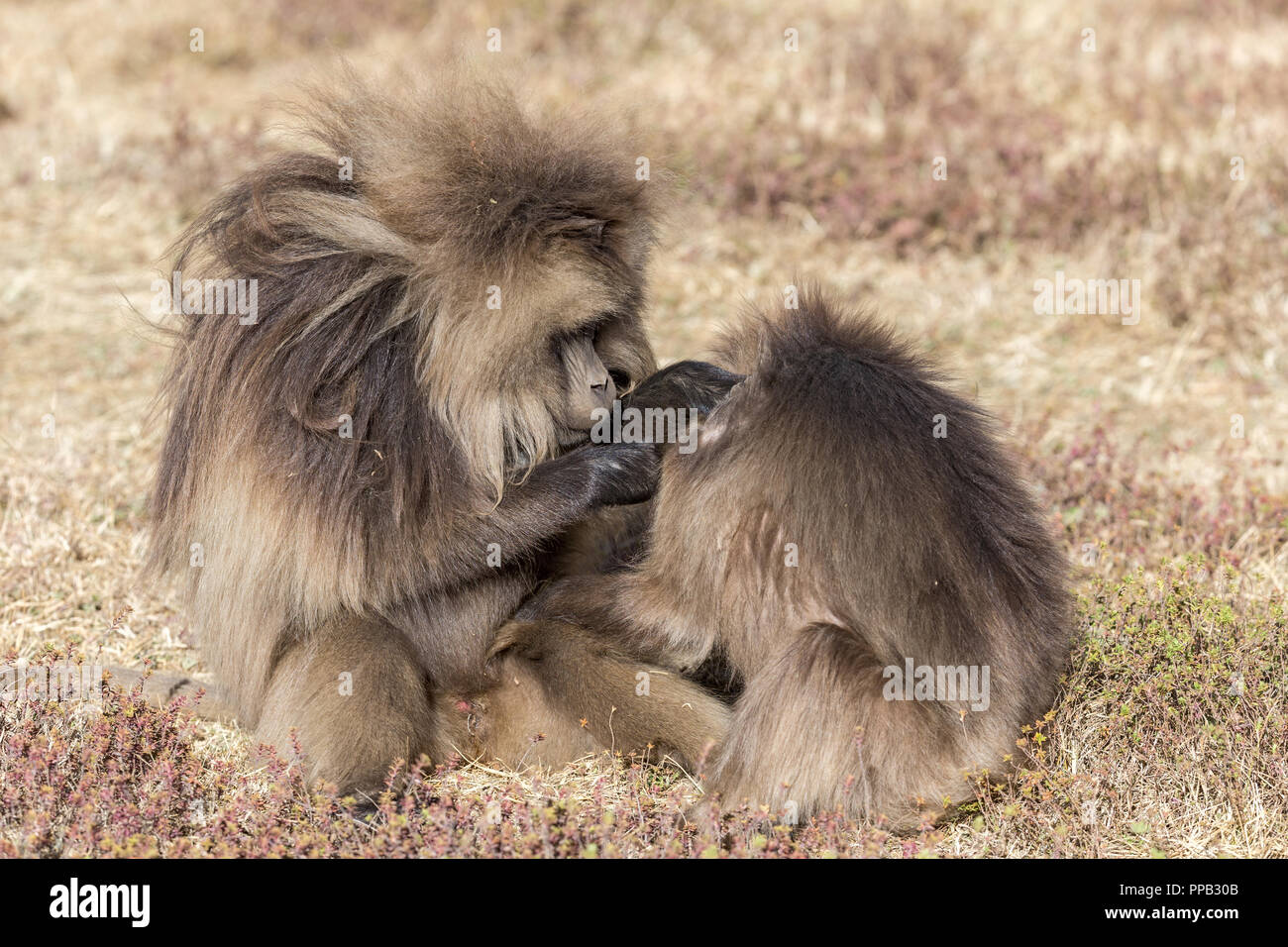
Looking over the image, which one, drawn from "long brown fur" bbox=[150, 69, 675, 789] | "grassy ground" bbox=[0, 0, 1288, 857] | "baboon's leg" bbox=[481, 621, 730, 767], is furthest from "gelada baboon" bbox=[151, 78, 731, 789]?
"grassy ground" bbox=[0, 0, 1288, 857]

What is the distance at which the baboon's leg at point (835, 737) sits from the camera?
332cm

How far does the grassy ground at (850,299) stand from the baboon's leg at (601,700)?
0.11 meters

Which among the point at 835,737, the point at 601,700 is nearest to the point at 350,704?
the point at 601,700

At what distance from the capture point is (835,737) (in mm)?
3334

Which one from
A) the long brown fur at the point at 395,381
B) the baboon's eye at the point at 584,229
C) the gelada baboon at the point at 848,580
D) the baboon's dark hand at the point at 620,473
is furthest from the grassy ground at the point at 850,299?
the baboon's dark hand at the point at 620,473

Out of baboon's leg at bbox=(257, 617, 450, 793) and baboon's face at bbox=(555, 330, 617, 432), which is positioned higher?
baboon's face at bbox=(555, 330, 617, 432)

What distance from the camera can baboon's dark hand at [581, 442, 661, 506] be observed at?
146 inches

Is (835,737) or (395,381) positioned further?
(395,381)

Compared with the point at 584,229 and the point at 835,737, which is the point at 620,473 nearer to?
the point at 584,229

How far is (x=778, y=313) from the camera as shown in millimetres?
3869

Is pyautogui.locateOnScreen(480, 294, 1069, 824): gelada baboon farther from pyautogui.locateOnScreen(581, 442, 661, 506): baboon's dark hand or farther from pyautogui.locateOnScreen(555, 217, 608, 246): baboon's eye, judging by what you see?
pyautogui.locateOnScreen(555, 217, 608, 246): baboon's eye

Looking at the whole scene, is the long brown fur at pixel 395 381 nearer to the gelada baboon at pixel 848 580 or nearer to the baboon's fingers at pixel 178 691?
the gelada baboon at pixel 848 580

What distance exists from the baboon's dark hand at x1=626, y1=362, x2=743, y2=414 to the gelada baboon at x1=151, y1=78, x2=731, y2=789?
0.02 m

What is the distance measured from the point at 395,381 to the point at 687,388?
83cm
